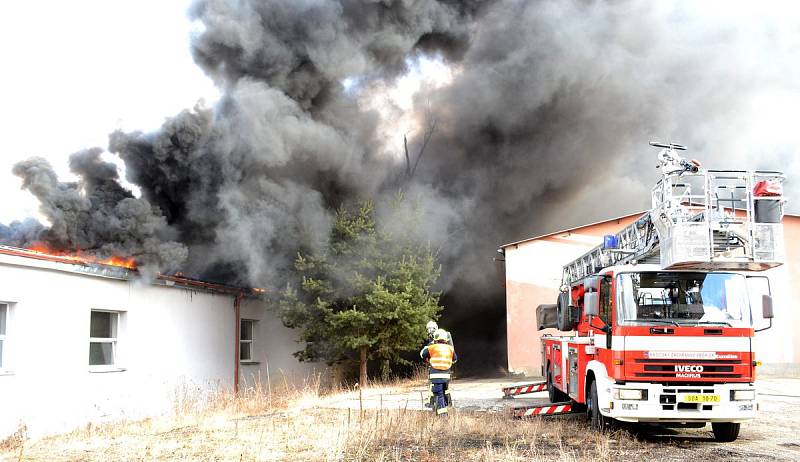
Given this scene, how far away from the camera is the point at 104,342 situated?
45.4ft

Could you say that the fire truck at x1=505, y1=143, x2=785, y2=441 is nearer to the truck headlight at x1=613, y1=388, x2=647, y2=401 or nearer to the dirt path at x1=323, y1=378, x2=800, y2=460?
the truck headlight at x1=613, y1=388, x2=647, y2=401

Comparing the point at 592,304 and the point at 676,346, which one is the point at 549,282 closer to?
the point at 592,304

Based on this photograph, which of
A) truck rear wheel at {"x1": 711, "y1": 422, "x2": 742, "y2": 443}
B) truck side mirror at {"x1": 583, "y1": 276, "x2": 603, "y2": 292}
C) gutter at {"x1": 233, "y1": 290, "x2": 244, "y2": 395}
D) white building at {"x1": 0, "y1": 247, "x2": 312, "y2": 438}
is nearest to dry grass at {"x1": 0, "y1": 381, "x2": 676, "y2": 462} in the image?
truck rear wheel at {"x1": 711, "y1": 422, "x2": 742, "y2": 443}

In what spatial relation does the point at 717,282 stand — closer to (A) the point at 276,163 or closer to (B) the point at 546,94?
(A) the point at 276,163

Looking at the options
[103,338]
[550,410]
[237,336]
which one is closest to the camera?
[550,410]

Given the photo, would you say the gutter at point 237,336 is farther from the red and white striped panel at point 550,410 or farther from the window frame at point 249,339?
the red and white striped panel at point 550,410

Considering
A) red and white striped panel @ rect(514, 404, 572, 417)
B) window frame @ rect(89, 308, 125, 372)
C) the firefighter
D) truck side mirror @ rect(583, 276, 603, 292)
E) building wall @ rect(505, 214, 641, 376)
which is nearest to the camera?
truck side mirror @ rect(583, 276, 603, 292)

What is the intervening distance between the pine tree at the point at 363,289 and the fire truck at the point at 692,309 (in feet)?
29.7

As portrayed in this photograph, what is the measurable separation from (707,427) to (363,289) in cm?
923

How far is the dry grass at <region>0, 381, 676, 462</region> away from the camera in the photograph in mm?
7242

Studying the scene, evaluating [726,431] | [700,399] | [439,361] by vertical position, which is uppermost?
[439,361]

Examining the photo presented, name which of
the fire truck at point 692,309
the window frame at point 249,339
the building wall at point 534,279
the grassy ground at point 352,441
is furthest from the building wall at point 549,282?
the fire truck at point 692,309

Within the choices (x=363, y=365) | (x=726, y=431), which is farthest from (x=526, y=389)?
(x=363, y=365)

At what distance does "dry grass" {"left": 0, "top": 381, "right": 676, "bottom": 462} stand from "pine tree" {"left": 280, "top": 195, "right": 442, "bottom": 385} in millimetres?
6306
